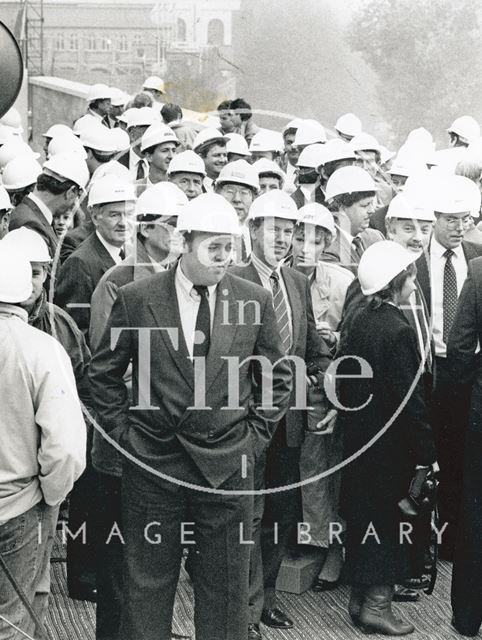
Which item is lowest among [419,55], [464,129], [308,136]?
[308,136]

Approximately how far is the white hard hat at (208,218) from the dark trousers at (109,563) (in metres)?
1.30

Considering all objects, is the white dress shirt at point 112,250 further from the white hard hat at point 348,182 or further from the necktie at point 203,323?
the white hard hat at point 348,182

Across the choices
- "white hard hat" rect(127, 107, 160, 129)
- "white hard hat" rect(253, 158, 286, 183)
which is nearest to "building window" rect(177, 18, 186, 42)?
"white hard hat" rect(127, 107, 160, 129)

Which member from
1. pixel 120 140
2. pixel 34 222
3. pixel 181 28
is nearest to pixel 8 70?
pixel 34 222

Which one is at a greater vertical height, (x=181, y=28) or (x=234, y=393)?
(x=181, y=28)

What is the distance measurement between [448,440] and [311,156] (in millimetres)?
2714

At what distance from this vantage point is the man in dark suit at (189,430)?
15.2ft

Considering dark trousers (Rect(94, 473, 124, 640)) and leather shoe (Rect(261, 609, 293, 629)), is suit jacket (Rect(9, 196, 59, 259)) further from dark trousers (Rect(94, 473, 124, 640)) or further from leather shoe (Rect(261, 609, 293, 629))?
leather shoe (Rect(261, 609, 293, 629))

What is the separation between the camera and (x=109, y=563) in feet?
17.1

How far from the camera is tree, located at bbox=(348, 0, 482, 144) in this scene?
1538 cm

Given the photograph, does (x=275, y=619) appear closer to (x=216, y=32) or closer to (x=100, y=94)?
(x=100, y=94)

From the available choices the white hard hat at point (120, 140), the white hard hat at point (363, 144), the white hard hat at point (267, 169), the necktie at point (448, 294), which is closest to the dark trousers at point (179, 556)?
the necktie at point (448, 294)

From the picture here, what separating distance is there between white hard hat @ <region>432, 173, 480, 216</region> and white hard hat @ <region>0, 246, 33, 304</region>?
271 cm

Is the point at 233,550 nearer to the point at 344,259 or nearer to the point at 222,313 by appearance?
the point at 222,313
